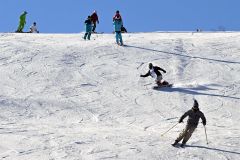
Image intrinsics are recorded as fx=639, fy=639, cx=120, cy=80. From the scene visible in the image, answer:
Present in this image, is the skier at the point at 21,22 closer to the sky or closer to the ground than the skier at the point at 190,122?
closer to the sky

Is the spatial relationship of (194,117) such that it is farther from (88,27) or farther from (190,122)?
(88,27)

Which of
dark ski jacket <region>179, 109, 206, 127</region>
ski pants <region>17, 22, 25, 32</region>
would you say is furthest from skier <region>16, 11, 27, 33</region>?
dark ski jacket <region>179, 109, 206, 127</region>

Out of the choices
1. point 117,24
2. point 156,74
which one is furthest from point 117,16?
point 156,74

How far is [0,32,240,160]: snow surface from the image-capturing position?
1697cm

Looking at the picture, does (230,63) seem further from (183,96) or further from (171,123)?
(171,123)

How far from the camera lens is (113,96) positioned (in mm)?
23391

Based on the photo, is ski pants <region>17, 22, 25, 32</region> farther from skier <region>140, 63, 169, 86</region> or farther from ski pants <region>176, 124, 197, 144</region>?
ski pants <region>176, 124, 197, 144</region>

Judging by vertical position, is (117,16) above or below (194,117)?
above

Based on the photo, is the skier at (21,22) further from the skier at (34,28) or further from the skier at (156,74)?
the skier at (156,74)

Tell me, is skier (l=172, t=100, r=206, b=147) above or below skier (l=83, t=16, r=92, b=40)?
below

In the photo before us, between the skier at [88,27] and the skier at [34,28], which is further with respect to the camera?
the skier at [34,28]

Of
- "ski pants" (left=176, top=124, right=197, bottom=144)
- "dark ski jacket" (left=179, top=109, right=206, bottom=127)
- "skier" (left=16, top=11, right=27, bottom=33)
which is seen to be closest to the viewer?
"ski pants" (left=176, top=124, right=197, bottom=144)

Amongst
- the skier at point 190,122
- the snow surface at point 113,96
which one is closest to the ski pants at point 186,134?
the skier at point 190,122

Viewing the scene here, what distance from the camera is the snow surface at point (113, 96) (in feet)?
55.7
